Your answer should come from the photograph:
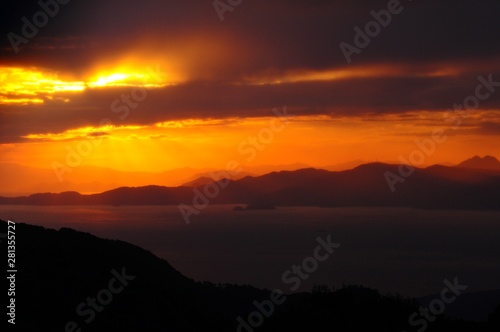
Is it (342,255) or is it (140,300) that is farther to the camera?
(342,255)

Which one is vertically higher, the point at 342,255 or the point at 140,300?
the point at 342,255

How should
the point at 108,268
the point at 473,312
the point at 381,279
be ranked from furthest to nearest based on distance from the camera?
the point at 381,279 → the point at 473,312 → the point at 108,268

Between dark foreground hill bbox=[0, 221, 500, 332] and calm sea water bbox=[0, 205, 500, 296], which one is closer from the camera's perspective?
dark foreground hill bbox=[0, 221, 500, 332]

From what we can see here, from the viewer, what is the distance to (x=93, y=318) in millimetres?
22750

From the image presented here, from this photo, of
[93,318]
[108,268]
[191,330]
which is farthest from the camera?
Result: [108,268]

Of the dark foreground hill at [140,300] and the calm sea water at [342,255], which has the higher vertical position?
the calm sea water at [342,255]

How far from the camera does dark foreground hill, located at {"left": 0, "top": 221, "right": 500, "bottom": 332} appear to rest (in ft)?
68.3

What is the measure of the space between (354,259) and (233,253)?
24.8 m

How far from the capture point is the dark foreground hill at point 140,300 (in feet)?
68.3

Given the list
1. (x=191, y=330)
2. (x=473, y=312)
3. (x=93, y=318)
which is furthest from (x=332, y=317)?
(x=473, y=312)

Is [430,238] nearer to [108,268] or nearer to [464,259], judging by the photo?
[464,259]

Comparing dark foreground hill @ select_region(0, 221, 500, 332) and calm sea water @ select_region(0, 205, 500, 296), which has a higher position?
calm sea water @ select_region(0, 205, 500, 296)

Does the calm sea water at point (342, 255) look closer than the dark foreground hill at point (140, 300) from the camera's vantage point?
No

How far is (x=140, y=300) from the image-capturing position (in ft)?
85.1
